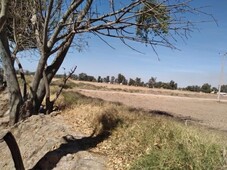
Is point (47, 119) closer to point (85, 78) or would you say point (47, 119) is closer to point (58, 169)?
point (58, 169)

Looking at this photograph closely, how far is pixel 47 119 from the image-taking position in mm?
11898

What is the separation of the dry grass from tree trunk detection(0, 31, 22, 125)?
1.78m

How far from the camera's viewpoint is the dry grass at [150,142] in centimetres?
550

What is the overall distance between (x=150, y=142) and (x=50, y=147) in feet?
10.2

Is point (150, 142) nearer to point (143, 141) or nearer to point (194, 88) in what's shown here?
point (143, 141)

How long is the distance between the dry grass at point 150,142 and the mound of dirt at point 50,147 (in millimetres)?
384

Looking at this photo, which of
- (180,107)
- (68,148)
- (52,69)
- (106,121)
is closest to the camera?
(68,148)

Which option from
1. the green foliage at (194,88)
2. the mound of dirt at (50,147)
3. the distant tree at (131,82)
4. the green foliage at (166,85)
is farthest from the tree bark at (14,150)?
the green foliage at (194,88)

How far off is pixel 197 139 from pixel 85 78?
240 ft

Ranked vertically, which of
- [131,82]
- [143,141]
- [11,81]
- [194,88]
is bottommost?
[143,141]

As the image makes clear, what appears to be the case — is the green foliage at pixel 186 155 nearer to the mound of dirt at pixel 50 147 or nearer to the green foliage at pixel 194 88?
the mound of dirt at pixel 50 147

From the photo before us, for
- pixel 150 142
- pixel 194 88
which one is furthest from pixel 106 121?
pixel 194 88

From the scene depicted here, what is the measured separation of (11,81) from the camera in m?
11.0

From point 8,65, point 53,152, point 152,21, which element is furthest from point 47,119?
point 152,21
